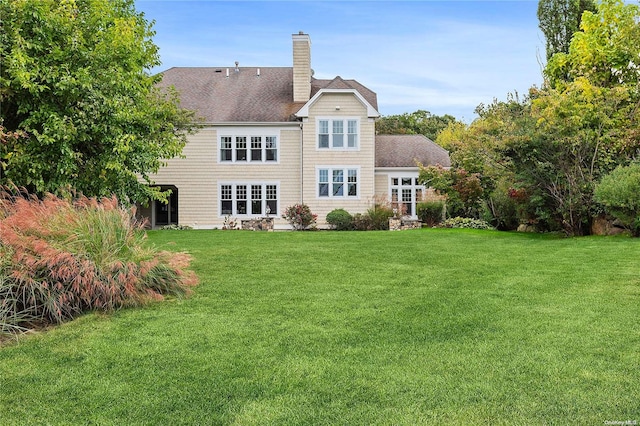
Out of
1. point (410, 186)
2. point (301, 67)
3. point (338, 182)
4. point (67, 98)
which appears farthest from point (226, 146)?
point (67, 98)

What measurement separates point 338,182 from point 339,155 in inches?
48.8

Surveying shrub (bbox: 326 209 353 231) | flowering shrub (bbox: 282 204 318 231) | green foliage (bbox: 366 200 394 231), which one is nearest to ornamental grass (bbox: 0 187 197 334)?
shrub (bbox: 326 209 353 231)

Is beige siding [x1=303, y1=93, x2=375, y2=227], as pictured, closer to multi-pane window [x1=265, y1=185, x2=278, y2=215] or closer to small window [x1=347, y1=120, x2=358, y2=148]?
small window [x1=347, y1=120, x2=358, y2=148]

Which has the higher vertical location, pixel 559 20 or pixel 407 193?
pixel 559 20

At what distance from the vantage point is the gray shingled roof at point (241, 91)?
25.6 meters

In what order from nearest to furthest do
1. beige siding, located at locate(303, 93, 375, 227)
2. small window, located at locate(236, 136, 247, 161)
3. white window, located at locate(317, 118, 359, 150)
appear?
beige siding, located at locate(303, 93, 375, 227), white window, located at locate(317, 118, 359, 150), small window, located at locate(236, 136, 247, 161)

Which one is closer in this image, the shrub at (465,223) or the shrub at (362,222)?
the shrub at (465,223)

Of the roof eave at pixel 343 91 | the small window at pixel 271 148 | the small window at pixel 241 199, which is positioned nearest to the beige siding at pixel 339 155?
the roof eave at pixel 343 91

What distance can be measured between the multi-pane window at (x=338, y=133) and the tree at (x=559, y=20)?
31.3 feet

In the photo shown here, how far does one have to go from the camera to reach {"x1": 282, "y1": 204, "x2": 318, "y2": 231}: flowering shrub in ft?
80.4

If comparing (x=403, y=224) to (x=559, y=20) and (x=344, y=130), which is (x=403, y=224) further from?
(x=559, y=20)

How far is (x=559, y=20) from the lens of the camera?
24.9 meters

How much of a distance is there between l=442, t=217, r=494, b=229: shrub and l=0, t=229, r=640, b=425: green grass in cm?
1374

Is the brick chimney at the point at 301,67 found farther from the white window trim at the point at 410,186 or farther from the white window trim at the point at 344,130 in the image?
the white window trim at the point at 410,186
